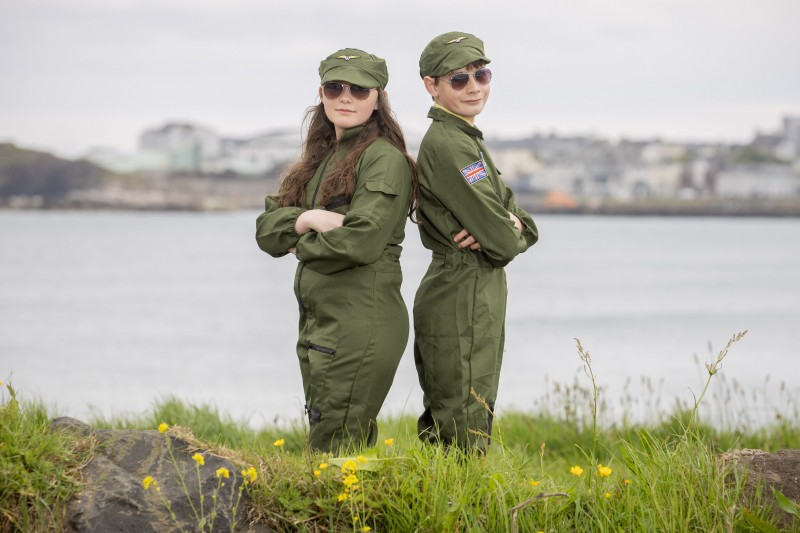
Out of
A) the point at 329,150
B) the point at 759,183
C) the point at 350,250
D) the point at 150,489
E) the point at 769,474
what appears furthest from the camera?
the point at 759,183

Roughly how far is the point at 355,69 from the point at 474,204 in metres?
0.78

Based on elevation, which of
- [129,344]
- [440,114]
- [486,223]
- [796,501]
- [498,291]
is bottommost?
[129,344]

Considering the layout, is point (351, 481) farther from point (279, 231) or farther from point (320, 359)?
point (279, 231)

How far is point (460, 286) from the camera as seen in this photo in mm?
4508

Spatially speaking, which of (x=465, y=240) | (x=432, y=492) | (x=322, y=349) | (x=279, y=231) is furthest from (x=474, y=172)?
(x=432, y=492)

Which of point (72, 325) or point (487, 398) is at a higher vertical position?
point (487, 398)

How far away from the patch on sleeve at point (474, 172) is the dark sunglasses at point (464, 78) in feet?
1.21

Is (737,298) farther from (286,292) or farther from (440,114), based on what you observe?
(440,114)

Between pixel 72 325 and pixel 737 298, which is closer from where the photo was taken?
pixel 72 325

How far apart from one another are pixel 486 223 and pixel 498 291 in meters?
0.33

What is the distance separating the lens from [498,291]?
4586 millimetres

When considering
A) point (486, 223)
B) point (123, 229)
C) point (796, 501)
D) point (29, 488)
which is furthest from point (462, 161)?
point (123, 229)

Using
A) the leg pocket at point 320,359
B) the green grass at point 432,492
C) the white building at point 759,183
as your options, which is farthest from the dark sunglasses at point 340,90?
the white building at point 759,183

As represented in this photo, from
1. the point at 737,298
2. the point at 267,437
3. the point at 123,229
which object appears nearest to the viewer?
the point at 267,437
